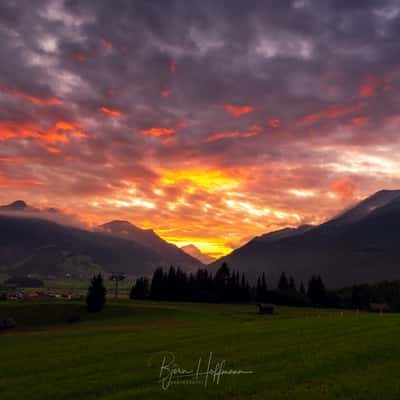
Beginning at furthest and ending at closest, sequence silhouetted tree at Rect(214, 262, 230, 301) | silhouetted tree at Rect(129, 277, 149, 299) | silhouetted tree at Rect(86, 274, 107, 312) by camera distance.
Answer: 1. silhouetted tree at Rect(214, 262, 230, 301)
2. silhouetted tree at Rect(129, 277, 149, 299)
3. silhouetted tree at Rect(86, 274, 107, 312)

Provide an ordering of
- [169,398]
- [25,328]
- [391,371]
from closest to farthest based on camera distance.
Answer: [169,398] → [391,371] → [25,328]

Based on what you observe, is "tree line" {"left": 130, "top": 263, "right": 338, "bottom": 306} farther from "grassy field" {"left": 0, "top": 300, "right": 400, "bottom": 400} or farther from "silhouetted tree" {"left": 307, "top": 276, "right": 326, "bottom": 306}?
"grassy field" {"left": 0, "top": 300, "right": 400, "bottom": 400}

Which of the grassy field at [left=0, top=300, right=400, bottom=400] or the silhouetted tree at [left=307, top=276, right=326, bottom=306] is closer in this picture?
the grassy field at [left=0, top=300, right=400, bottom=400]

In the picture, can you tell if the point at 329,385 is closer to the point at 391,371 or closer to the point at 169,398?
the point at 391,371

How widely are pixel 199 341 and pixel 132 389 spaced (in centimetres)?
1933

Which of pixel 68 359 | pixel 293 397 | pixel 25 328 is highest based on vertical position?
pixel 293 397

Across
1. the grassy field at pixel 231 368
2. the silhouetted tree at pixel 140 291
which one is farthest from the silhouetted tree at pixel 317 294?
the grassy field at pixel 231 368

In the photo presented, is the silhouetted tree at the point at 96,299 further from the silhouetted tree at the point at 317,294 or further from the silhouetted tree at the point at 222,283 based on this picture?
the silhouetted tree at the point at 317,294

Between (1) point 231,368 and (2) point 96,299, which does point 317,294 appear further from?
(1) point 231,368

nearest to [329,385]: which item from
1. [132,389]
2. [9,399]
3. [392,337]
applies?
[132,389]

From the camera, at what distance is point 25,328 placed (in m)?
93.0

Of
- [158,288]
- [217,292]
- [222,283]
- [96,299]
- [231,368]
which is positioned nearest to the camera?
[231,368]

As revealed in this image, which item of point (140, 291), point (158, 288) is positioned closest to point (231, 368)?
point (158, 288)

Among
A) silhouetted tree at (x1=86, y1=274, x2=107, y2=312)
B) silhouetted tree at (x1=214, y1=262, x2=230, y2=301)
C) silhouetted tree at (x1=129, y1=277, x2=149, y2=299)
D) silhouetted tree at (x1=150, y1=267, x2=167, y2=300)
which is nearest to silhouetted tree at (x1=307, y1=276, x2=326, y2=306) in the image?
silhouetted tree at (x1=214, y1=262, x2=230, y2=301)
